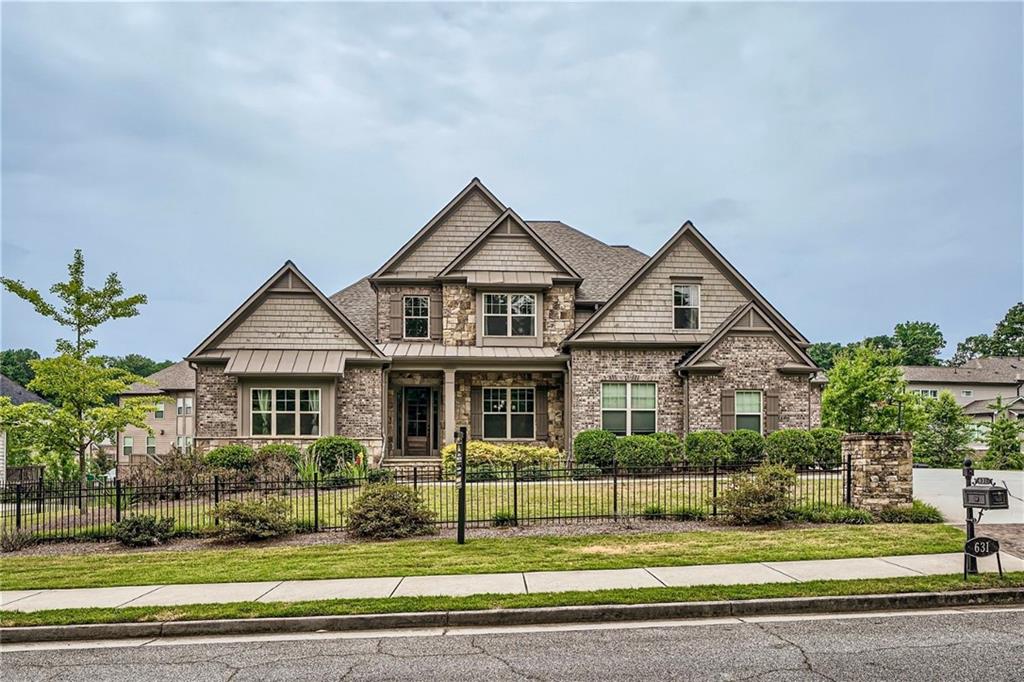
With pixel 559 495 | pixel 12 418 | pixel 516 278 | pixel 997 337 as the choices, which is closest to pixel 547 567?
pixel 559 495

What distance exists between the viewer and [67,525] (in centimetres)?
1415

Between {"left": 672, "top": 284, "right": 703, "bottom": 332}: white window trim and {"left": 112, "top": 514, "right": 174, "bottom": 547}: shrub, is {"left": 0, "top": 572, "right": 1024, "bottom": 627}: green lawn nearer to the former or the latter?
{"left": 112, "top": 514, "right": 174, "bottom": 547}: shrub

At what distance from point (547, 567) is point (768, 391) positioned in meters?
14.9

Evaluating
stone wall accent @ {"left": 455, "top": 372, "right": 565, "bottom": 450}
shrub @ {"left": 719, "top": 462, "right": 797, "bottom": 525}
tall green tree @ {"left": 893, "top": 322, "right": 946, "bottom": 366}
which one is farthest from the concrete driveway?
tall green tree @ {"left": 893, "top": 322, "right": 946, "bottom": 366}

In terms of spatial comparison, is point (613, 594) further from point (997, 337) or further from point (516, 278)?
point (997, 337)

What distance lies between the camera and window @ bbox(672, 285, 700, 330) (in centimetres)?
2489

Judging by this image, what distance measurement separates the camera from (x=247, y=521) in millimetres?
→ 12773

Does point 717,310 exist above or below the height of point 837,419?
above

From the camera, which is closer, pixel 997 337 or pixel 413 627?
pixel 413 627

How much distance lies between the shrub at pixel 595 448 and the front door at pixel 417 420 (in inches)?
258

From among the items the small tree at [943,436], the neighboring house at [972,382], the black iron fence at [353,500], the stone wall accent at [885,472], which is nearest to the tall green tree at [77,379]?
the black iron fence at [353,500]

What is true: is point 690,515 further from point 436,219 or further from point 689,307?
point 436,219

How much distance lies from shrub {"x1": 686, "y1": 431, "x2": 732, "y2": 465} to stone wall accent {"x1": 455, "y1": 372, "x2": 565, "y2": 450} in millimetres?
5353

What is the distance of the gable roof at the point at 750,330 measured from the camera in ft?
74.8
